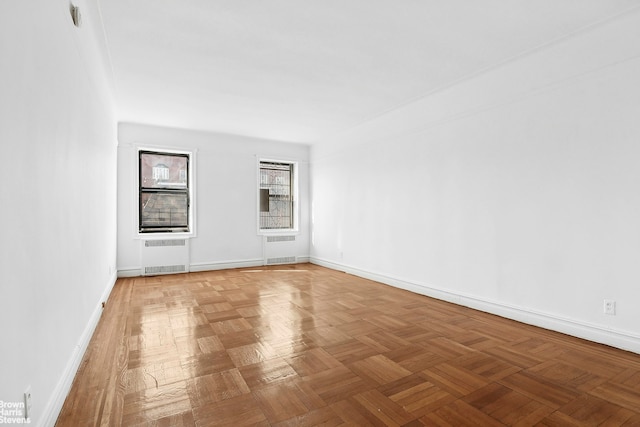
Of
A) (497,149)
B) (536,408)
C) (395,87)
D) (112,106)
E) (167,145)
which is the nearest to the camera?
(536,408)

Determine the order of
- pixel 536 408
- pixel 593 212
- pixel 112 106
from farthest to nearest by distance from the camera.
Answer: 1. pixel 112 106
2. pixel 593 212
3. pixel 536 408

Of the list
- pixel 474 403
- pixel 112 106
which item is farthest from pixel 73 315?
pixel 112 106

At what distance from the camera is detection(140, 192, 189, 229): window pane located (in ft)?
19.9

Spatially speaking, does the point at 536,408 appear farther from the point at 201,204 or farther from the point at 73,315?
the point at 201,204

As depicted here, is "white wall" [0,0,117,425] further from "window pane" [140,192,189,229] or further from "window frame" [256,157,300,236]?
"window frame" [256,157,300,236]

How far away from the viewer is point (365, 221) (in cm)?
573

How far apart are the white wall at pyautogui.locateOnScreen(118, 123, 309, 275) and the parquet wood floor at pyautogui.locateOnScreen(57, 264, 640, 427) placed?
91.0 inches

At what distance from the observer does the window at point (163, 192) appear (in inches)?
239

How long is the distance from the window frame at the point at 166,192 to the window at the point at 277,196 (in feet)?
4.68

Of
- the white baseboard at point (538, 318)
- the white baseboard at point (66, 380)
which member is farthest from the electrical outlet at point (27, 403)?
the white baseboard at point (538, 318)

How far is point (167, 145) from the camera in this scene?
612 centimetres

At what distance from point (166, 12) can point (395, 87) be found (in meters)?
2.67

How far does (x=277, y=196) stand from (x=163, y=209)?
2280 millimetres

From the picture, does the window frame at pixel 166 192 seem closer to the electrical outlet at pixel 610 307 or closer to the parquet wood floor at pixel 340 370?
the parquet wood floor at pixel 340 370
